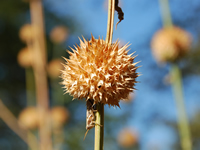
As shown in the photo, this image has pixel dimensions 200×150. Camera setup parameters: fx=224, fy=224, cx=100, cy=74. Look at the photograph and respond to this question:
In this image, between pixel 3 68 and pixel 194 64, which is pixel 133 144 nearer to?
pixel 194 64

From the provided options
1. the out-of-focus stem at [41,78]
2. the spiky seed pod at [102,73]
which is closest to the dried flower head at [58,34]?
the out-of-focus stem at [41,78]

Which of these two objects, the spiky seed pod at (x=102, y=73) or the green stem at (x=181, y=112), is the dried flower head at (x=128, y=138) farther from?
the spiky seed pod at (x=102, y=73)

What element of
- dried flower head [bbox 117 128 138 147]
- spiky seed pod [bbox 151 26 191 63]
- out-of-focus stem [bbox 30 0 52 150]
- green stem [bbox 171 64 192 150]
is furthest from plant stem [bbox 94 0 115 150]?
dried flower head [bbox 117 128 138 147]

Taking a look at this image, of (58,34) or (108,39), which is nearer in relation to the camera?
(108,39)

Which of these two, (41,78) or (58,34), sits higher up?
(58,34)

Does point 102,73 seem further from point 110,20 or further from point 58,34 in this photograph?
point 58,34

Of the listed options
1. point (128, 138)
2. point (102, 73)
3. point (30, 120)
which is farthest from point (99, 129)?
point (128, 138)

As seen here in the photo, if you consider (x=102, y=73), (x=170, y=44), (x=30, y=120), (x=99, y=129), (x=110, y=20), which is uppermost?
(x=170, y=44)
